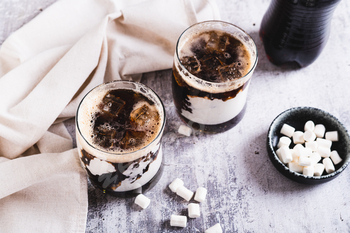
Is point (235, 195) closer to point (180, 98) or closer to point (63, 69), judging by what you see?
point (180, 98)

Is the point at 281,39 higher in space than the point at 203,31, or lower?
lower

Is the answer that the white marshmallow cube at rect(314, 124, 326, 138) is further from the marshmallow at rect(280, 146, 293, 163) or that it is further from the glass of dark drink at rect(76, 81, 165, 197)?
the glass of dark drink at rect(76, 81, 165, 197)

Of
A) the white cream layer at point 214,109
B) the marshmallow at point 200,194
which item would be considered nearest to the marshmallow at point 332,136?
the white cream layer at point 214,109

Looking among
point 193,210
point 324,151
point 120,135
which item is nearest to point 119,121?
point 120,135

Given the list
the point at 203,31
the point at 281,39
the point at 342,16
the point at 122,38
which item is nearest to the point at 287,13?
the point at 281,39

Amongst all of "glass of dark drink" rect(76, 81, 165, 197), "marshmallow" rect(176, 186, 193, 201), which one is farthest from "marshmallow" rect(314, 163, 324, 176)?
"glass of dark drink" rect(76, 81, 165, 197)

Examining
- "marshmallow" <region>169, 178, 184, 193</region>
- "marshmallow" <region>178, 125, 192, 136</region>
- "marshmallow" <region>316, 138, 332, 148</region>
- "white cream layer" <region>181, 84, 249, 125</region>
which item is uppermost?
"white cream layer" <region>181, 84, 249, 125</region>
